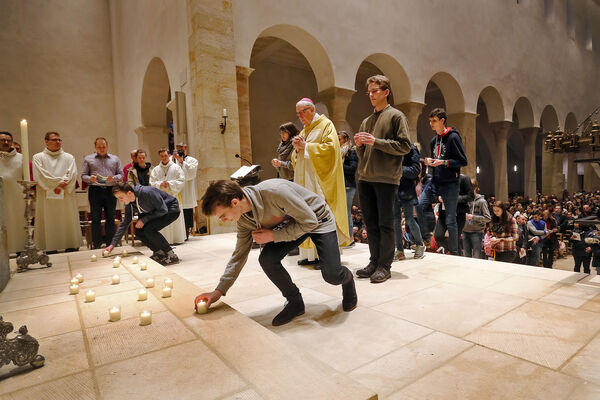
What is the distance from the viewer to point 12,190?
5.65 meters

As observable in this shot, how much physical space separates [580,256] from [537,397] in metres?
6.92

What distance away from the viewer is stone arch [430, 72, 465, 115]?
1323 cm

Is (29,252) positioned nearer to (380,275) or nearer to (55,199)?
(55,199)

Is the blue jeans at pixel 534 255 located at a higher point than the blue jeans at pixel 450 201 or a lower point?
lower

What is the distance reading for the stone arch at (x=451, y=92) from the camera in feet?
43.4

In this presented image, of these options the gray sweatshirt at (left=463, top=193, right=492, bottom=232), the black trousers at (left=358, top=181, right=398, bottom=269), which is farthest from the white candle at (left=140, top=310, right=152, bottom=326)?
the gray sweatshirt at (left=463, top=193, right=492, bottom=232)

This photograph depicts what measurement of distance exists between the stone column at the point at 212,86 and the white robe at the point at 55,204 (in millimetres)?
2465

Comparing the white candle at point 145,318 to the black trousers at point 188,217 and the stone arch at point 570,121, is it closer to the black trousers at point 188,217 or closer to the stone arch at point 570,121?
the black trousers at point 188,217

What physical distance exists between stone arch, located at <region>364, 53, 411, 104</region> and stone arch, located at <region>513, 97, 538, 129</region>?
9.01 metres

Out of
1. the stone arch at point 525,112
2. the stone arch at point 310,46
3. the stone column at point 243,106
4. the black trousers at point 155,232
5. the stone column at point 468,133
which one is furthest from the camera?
the stone arch at point 525,112

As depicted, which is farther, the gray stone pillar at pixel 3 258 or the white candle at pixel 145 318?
the gray stone pillar at pixel 3 258

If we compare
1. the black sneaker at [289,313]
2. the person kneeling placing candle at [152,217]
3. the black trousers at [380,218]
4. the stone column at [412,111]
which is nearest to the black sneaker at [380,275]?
the black trousers at [380,218]

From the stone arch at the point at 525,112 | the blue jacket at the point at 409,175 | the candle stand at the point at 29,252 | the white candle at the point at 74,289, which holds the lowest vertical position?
the white candle at the point at 74,289

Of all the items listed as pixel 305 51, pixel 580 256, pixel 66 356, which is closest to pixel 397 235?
pixel 66 356
